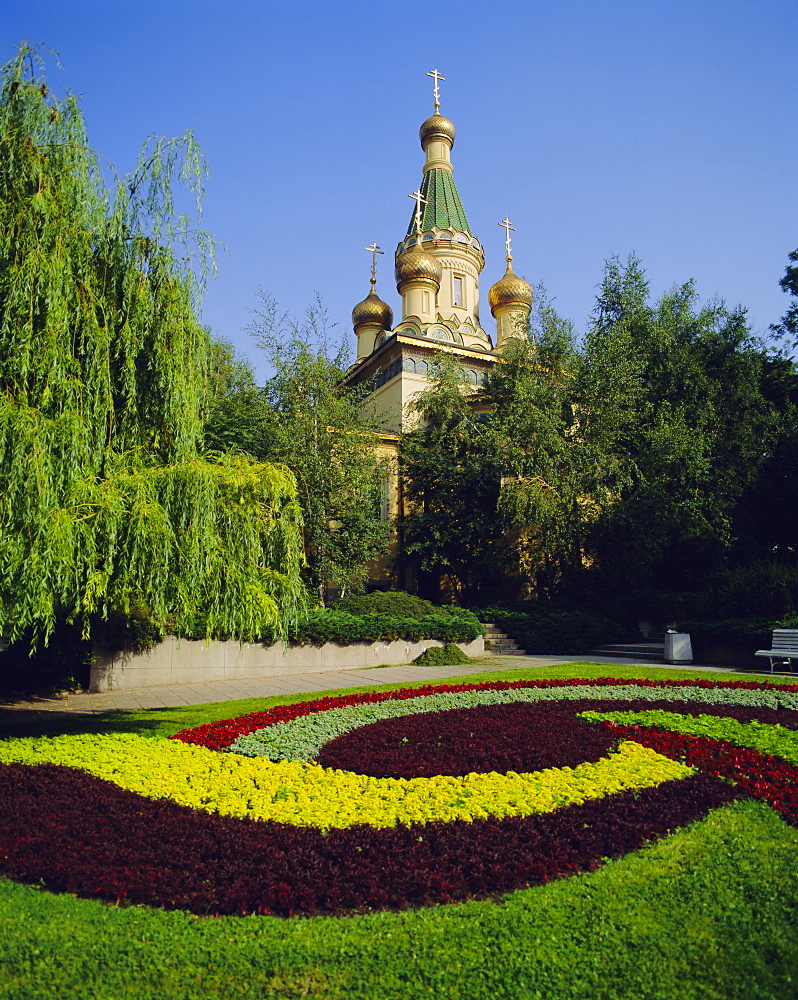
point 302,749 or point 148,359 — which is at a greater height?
point 148,359

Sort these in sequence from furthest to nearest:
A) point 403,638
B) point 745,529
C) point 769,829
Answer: point 745,529 < point 403,638 < point 769,829

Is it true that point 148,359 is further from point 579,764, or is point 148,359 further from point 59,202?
point 579,764

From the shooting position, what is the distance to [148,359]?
→ 727 centimetres

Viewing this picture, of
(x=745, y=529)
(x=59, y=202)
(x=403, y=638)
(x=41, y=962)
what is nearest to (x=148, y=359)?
(x=59, y=202)

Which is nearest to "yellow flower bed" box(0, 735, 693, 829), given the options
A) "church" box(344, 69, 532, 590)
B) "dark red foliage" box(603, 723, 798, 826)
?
"dark red foliage" box(603, 723, 798, 826)

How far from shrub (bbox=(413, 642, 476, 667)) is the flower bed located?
723 cm

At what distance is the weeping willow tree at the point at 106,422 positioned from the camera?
19.4 ft

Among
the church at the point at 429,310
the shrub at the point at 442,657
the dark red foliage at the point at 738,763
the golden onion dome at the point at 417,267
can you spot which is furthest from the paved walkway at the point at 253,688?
the golden onion dome at the point at 417,267

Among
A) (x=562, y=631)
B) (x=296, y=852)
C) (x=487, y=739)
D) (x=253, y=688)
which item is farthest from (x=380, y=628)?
(x=296, y=852)

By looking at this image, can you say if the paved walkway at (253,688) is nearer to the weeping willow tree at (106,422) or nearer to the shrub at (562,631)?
the shrub at (562,631)

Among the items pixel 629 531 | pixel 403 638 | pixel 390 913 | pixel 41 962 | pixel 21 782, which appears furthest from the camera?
pixel 629 531

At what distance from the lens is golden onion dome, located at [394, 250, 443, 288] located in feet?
96.1

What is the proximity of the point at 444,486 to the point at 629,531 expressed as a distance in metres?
6.04

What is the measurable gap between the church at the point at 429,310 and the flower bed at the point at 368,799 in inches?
646
